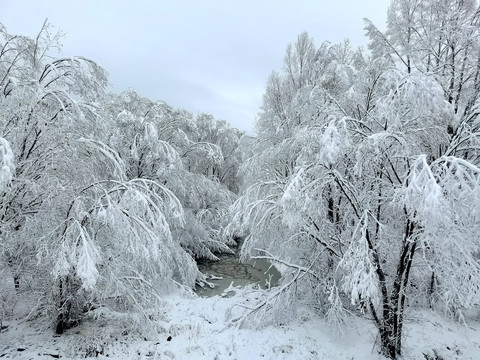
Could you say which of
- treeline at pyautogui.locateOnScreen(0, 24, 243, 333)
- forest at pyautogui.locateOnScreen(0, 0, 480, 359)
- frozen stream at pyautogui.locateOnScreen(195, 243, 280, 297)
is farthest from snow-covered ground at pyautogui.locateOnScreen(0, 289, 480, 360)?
frozen stream at pyautogui.locateOnScreen(195, 243, 280, 297)

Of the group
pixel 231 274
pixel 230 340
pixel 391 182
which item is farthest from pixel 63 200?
pixel 231 274

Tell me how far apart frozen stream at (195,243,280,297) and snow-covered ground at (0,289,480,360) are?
3.99 meters

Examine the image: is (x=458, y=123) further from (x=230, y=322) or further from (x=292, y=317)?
(x=230, y=322)

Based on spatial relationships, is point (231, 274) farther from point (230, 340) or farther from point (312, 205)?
point (312, 205)

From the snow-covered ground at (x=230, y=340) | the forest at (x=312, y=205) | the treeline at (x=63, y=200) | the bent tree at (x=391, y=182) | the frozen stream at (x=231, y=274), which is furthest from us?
the frozen stream at (x=231, y=274)

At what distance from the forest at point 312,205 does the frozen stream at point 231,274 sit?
2855 millimetres

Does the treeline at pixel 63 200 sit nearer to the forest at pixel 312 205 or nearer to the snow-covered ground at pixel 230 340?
the forest at pixel 312 205

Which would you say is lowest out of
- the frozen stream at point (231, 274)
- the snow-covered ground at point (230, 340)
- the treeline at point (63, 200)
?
the frozen stream at point (231, 274)

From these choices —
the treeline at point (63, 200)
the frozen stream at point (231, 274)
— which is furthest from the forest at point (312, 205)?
the frozen stream at point (231, 274)

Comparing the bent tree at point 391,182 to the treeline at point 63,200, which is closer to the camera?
the bent tree at point 391,182

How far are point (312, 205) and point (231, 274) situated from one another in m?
9.32

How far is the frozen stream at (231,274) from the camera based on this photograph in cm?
1205

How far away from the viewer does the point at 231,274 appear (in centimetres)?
1390

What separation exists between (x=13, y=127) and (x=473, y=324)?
1207cm
